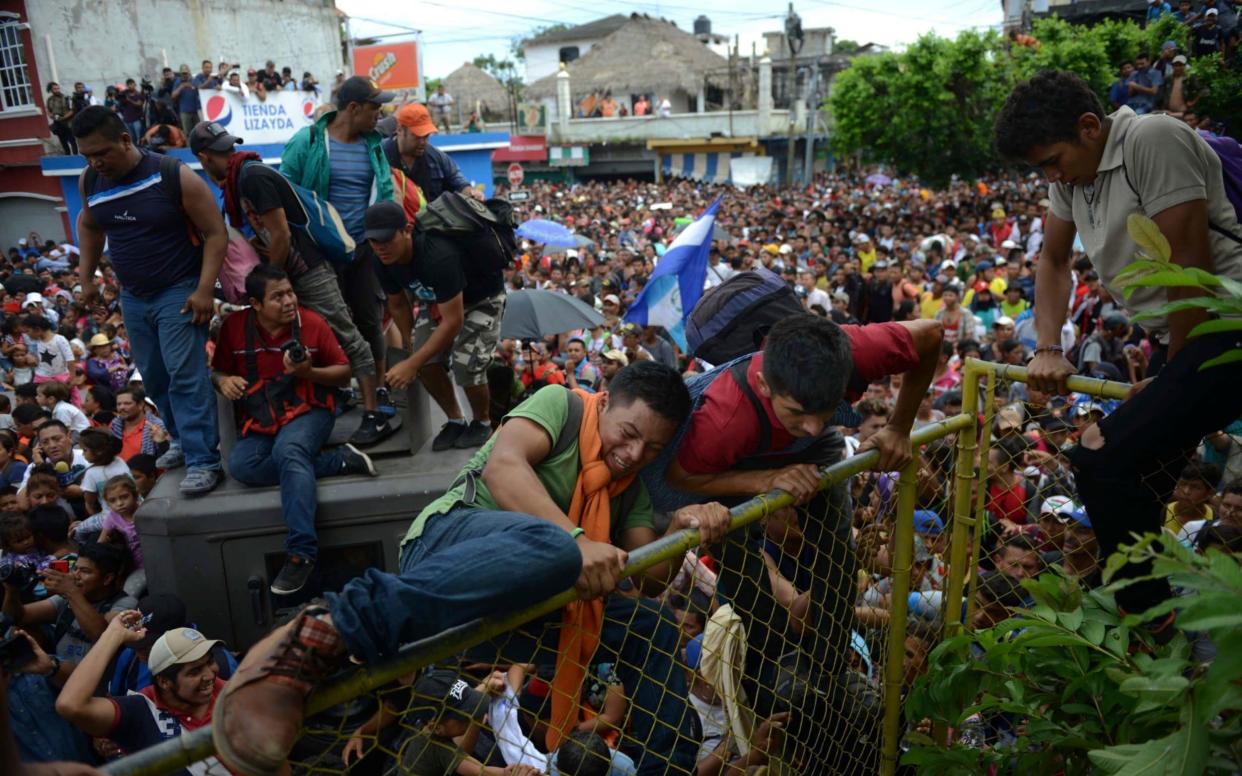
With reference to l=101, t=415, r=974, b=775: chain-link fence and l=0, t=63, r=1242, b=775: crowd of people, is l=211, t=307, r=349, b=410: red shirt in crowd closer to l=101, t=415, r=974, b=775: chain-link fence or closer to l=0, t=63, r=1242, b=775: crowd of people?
l=0, t=63, r=1242, b=775: crowd of people

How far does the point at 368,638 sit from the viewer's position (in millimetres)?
1696

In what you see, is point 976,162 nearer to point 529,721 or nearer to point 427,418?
point 427,418

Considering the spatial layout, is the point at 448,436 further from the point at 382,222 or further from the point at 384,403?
the point at 382,222

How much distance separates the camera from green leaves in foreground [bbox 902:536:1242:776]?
58.1 inches

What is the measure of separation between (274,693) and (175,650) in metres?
2.37

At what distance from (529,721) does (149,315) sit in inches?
123

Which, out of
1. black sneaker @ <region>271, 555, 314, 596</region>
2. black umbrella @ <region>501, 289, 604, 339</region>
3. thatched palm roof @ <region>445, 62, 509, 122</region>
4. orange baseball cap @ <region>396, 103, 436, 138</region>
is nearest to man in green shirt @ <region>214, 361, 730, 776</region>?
black sneaker @ <region>271, 555, 314, 596</region>

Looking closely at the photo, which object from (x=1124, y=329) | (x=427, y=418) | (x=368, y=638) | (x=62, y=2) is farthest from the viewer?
(x=62, y=2)

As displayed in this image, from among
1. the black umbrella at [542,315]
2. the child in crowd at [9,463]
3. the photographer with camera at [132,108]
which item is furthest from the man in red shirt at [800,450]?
the photographer with camera at [132,108]

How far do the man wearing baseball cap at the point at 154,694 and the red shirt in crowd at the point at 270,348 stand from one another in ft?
5.20

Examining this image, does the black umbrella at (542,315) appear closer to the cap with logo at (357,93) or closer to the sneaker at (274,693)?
the cap with logo at (357,93)

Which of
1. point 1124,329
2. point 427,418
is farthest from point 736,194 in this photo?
point 427,418

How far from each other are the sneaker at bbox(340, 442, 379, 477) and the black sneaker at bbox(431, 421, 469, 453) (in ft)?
1.50

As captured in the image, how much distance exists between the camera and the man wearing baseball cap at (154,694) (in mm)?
3494
